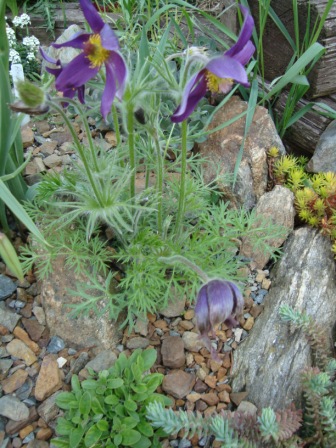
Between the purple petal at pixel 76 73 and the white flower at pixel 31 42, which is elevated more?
the purple petal at pixel 76 73

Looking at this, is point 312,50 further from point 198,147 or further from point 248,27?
point 248,27

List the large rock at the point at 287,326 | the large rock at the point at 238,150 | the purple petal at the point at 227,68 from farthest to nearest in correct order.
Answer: the large rock at the point at 238,150 → the large rock at the point at 287,326 → the purple petal at the point at 227,68

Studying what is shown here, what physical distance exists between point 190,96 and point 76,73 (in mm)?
333

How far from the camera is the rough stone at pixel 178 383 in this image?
6.07 ft

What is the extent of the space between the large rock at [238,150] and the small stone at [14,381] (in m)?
1.16

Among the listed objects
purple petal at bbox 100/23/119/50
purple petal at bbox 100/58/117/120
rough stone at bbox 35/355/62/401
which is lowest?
rough stone at bbox 35/355/62/401

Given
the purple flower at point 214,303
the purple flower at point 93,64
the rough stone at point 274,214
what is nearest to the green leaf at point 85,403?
the purple flower at point 214,303

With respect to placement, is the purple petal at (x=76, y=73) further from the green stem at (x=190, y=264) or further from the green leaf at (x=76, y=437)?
the green leaf at (x=76, y=437)

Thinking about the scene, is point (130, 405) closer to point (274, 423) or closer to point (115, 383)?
point (115, 383)

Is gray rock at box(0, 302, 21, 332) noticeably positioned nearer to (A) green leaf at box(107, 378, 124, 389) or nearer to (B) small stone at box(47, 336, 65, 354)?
(B) small stone at box(47, 336, 65, 354)

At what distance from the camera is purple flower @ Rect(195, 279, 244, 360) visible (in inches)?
54.8

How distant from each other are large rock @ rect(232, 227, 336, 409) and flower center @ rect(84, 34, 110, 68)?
1.14 meters

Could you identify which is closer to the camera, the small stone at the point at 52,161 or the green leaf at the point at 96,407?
the green leaf at the point at 96,407

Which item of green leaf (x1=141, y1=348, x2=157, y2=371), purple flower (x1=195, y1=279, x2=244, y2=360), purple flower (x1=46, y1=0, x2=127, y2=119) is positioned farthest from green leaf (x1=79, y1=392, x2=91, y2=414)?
purple flower (x1=46, y1=0, x2=127, y2=119)
